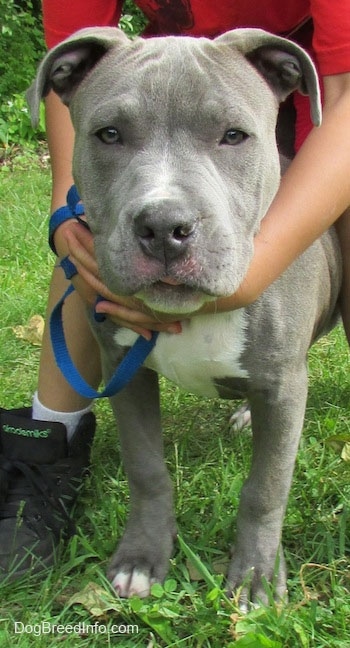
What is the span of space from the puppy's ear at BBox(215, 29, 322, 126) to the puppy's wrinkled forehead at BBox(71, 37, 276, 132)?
4cm

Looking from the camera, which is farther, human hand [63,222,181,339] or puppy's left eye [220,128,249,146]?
human hand [63,222,181,339]

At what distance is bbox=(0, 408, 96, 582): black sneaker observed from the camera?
2.75 meters

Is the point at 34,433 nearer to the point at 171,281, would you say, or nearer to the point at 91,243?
the point at 91,243

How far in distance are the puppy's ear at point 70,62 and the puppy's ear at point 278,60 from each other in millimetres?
284

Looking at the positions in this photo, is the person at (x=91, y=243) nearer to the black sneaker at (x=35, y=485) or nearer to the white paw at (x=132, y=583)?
the black sneaker at (x=35, y=485)

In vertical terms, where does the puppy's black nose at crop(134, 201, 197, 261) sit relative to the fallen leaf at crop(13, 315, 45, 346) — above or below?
above

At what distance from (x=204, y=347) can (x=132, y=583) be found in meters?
0.69

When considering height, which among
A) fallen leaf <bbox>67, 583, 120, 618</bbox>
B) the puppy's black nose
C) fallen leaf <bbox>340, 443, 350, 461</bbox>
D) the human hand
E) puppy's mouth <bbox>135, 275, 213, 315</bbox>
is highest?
the puppy's black nose

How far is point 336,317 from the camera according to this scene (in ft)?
10.5

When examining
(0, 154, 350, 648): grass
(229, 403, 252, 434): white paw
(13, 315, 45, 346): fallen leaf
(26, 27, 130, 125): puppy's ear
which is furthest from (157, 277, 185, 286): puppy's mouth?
(13, 315, 45, 346): fallen leaf

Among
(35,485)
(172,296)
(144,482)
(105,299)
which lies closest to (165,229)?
(172,296)

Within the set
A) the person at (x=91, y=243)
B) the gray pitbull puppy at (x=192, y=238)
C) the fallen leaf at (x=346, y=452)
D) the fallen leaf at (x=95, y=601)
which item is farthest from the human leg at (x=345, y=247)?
the fallen leaf at (x=95, y=601)

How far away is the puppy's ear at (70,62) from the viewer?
227 cm

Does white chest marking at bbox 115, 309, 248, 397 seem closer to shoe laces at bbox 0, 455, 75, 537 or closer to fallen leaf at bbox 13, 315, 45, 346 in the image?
shoe laces at bbox 0, 455, 75, 537
